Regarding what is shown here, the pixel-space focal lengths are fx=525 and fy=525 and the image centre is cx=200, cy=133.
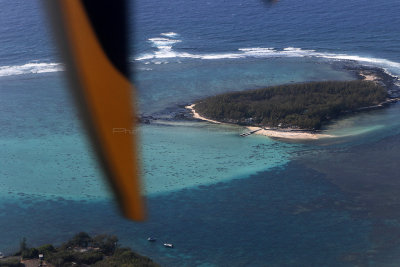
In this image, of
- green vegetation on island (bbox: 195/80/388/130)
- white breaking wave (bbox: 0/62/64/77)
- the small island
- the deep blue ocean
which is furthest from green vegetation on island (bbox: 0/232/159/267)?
white breaking wave (bbox: 0/62/64/77)

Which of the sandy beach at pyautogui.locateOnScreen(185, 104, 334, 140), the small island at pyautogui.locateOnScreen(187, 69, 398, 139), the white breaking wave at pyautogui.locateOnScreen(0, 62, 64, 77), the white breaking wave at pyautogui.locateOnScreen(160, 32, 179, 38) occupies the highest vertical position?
the white breaking wave at pyautogui.locateOnScreen(160, 32, 179, 38)

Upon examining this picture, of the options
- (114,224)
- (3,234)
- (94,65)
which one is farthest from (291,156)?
(94,65)

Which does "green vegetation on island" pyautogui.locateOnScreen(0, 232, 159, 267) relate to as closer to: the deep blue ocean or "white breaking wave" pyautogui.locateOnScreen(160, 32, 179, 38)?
the deep blue ocean

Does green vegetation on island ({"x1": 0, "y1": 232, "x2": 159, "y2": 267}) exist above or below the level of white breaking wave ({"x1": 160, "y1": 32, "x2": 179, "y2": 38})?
below

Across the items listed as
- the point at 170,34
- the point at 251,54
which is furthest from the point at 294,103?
the point at 170,34

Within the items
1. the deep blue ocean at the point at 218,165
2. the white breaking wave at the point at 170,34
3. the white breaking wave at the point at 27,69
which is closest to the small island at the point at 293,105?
the deep blue ocean at the point at 218,165

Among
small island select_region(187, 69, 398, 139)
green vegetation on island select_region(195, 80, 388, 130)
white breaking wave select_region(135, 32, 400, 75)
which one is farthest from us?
white breaking wave select_region(135, 32, 400, 75)

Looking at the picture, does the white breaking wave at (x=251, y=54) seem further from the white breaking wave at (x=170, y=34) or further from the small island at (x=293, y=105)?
the small island at (x=293, y=105)

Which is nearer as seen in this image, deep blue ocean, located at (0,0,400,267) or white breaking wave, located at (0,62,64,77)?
deep blue ocean, located at (0,0,400,267)

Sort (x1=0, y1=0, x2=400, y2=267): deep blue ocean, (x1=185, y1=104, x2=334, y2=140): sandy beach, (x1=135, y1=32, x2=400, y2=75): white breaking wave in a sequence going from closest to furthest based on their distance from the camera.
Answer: (x1=0, y1=0, x2=400, y2=267): deep blue ocean, (x1=185, y1=104, x2=334, y2=140): sandy beach, (x1=135, y1=32, x2=400, y2=75): white breaking wave
